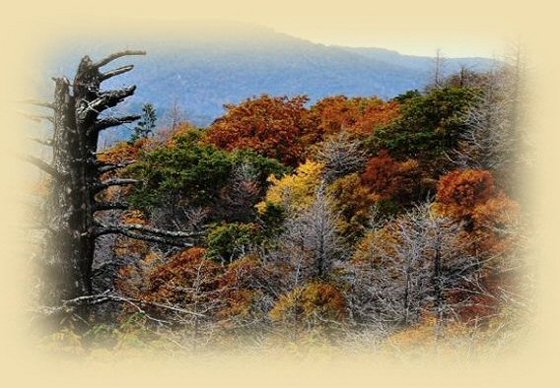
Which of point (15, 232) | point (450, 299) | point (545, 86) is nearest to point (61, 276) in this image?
point (15, 232)

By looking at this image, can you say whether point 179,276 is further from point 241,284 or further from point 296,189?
point 296,189

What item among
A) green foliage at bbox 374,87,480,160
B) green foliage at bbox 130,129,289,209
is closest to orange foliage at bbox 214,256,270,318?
green foliage at bbox 130,129,289,209

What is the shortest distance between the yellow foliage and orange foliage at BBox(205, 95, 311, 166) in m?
7.38

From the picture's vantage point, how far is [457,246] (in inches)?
890

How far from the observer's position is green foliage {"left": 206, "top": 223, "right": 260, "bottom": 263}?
25.2 meters

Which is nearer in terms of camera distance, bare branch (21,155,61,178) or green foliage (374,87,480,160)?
bare branch (21,155,61,178)

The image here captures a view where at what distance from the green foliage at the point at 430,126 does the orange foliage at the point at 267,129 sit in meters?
8.63

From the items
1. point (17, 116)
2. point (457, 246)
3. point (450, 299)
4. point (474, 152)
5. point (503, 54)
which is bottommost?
point (450, 299)

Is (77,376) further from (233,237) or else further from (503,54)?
(503,54)

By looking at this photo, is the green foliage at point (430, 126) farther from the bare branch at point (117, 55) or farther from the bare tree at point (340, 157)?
the bare branch at point (117, 55)

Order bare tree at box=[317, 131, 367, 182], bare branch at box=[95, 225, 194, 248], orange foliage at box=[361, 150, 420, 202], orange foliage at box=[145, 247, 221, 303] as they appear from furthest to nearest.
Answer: bare tree at box=[317, 131, 367, 182] → orange foliage at box=[361, 150, 420, 202] → orange foliage at box=[145, 247, 221, 303] → bare branch at box=[95, 225, 194, 248]

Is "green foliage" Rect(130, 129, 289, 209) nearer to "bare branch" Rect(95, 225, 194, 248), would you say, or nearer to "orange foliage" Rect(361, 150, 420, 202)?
"orange foliage" Rect(361, 150, 420, 202)

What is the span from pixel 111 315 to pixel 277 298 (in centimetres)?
603

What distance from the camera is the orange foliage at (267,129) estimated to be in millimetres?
40375
